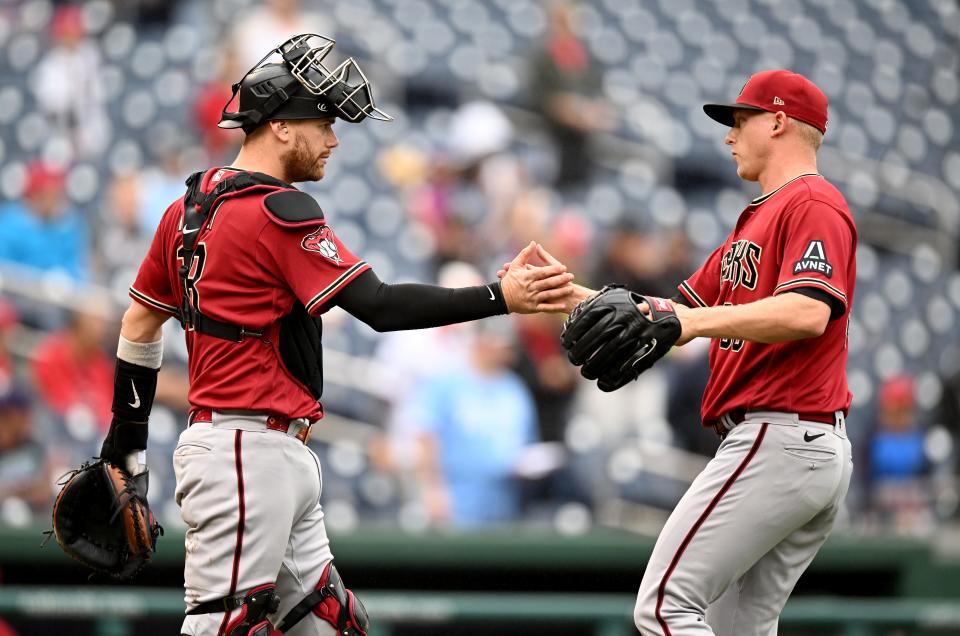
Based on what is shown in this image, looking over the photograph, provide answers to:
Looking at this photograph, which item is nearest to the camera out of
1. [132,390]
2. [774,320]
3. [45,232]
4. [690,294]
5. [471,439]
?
[774,320]

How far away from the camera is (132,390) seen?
11.8ft

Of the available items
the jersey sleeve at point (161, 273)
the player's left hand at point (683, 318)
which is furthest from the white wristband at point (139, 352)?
the player's left hand at point (683, 318)

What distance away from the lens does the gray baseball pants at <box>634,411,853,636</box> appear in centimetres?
320

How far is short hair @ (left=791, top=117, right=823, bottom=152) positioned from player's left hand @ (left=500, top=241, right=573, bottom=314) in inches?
29.0

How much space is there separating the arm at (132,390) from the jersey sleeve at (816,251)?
171 cm

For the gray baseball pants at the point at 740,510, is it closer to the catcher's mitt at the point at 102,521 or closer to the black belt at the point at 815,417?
the black belt at the point at 815,417

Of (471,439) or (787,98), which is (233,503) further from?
(471,439)

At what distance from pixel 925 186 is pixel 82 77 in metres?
5.84

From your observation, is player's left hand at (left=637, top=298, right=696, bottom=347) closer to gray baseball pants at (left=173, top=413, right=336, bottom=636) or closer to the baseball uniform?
the baseball uniform

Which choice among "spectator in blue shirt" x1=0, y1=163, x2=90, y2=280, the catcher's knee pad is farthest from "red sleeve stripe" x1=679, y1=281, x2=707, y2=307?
"spectator in blue shirt" x1=0, y1=163, x2=90, y2=280

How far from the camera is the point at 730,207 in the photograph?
28.1 ft

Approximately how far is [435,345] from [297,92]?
11.9ft

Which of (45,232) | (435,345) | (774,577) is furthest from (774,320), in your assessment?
(45,232)

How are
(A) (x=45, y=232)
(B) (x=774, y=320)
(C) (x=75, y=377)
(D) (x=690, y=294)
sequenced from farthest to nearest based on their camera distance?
1. (A) (x=45, y=232)
2. (C) (x=75, y=377)
3. (D) (x=690, y=294)
4. (B) (x=774, y=320)
